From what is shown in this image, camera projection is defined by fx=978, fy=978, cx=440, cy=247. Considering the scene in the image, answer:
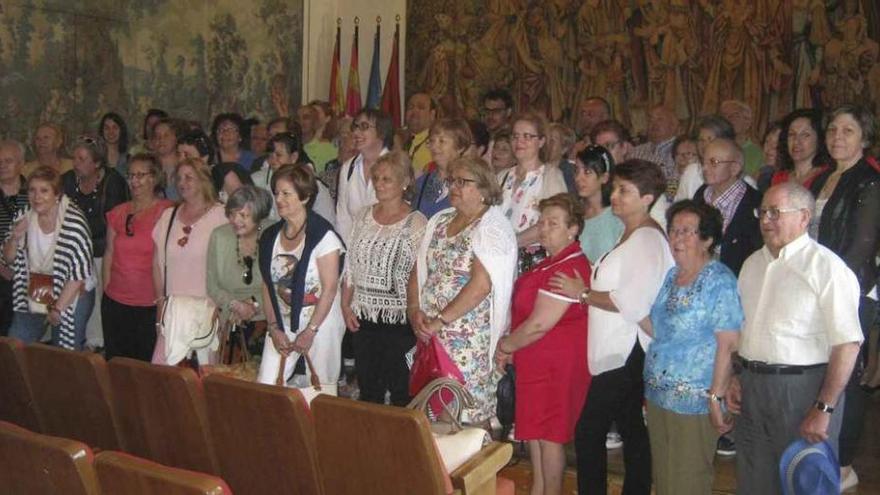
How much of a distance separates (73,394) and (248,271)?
1.48 metres

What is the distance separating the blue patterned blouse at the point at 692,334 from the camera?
12.0 ft

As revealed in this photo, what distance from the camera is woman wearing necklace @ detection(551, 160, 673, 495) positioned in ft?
13.1

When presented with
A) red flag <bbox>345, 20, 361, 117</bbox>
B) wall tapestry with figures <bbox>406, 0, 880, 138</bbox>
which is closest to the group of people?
wall tapestry with figures <bbox>406, 0, 880, 138</bbox>

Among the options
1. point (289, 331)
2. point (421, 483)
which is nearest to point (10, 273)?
point (289, 331)

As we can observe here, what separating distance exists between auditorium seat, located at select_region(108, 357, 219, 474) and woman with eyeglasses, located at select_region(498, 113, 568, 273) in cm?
222

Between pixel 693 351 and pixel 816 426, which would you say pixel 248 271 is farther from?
pixel 816 426

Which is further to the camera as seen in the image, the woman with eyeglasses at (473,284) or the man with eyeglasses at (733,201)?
the man with eyeglasses at (733,201)

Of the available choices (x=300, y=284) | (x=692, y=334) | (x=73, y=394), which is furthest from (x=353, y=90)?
(x=692, y=334)

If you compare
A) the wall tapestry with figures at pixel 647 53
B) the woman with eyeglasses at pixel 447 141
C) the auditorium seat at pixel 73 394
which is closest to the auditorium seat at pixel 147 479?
the auditorium seat at pixel 73 394

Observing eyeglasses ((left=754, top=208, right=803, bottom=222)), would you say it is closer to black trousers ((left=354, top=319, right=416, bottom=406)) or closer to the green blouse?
black trousers ((left=354, top=319, right=416, bottom=406))

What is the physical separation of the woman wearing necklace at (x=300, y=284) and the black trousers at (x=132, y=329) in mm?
1102

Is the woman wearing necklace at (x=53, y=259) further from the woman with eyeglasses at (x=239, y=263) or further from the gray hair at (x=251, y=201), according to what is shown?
the gray hair at (x=251, y=201)

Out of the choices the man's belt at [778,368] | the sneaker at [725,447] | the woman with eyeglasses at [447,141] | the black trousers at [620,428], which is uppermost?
the woman with eyeglasses at [447,141]

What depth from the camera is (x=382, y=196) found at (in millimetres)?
4785
